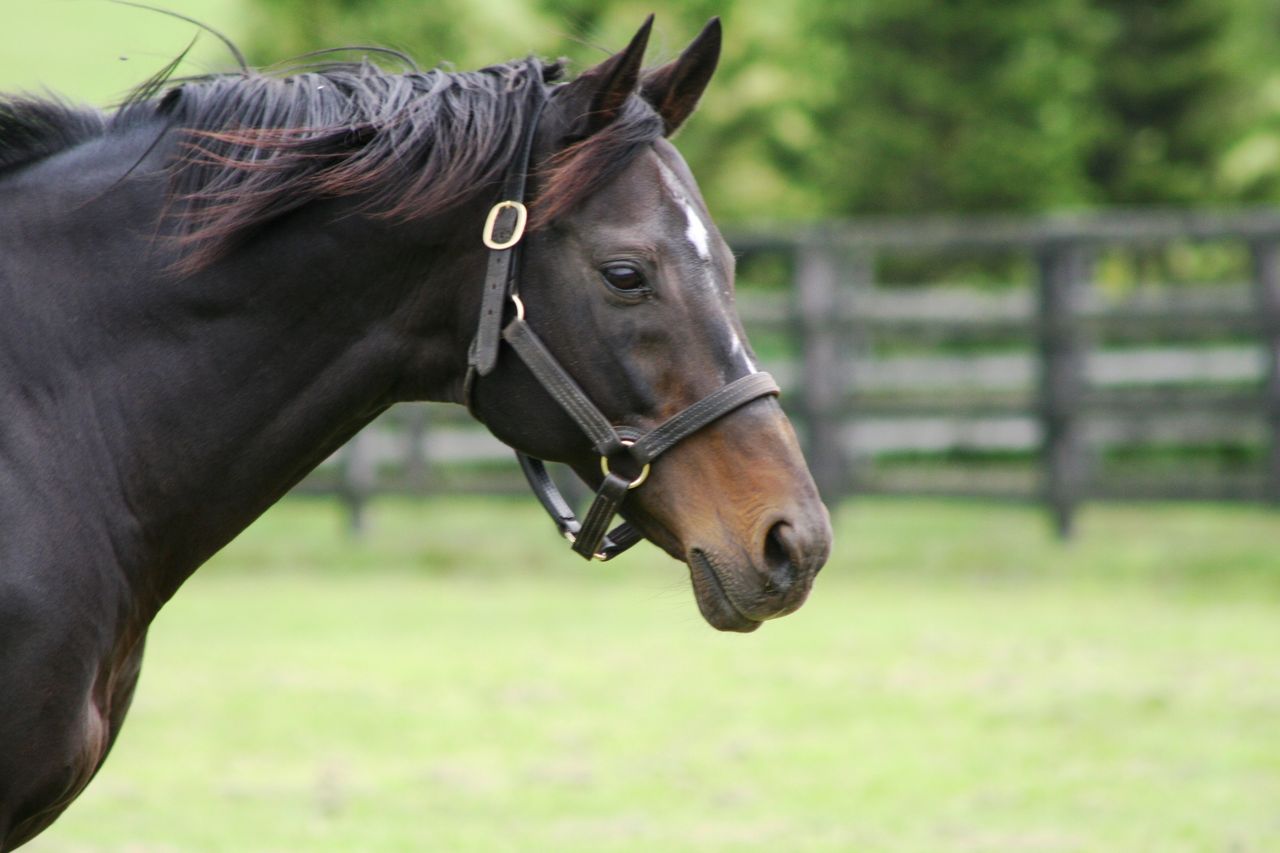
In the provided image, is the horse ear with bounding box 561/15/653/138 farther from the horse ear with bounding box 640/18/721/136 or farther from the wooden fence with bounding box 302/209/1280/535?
the wooden fence with bounding box 302/209/1280/535

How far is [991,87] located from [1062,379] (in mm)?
7893

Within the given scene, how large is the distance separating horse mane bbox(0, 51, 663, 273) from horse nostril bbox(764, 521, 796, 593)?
629mm

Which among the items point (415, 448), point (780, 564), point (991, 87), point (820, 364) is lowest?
point (415, 448)

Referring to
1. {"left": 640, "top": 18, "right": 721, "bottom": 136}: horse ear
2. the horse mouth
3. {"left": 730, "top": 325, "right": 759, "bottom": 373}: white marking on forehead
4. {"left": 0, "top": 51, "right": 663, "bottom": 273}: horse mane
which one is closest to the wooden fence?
{"left": 640, "top": 18, "right": 721, "bottom": 136}: horse ear

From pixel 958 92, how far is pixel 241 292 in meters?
15.7

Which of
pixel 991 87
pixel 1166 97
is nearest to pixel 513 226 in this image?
pixel 991 87

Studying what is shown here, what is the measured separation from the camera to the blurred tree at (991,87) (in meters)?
16.9

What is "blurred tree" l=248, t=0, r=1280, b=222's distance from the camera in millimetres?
16859

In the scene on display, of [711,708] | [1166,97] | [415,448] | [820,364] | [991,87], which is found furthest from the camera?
[1166,97]

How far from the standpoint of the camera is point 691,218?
2.39m

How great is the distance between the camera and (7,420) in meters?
2.29

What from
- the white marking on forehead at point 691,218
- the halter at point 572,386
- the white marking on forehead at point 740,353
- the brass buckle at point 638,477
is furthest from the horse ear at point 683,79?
the brass buckle at point 638,477

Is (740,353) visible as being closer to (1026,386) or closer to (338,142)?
(338,142)

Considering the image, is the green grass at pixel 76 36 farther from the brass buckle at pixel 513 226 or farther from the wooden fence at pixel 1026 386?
the brass buckle at pixel 513 226
